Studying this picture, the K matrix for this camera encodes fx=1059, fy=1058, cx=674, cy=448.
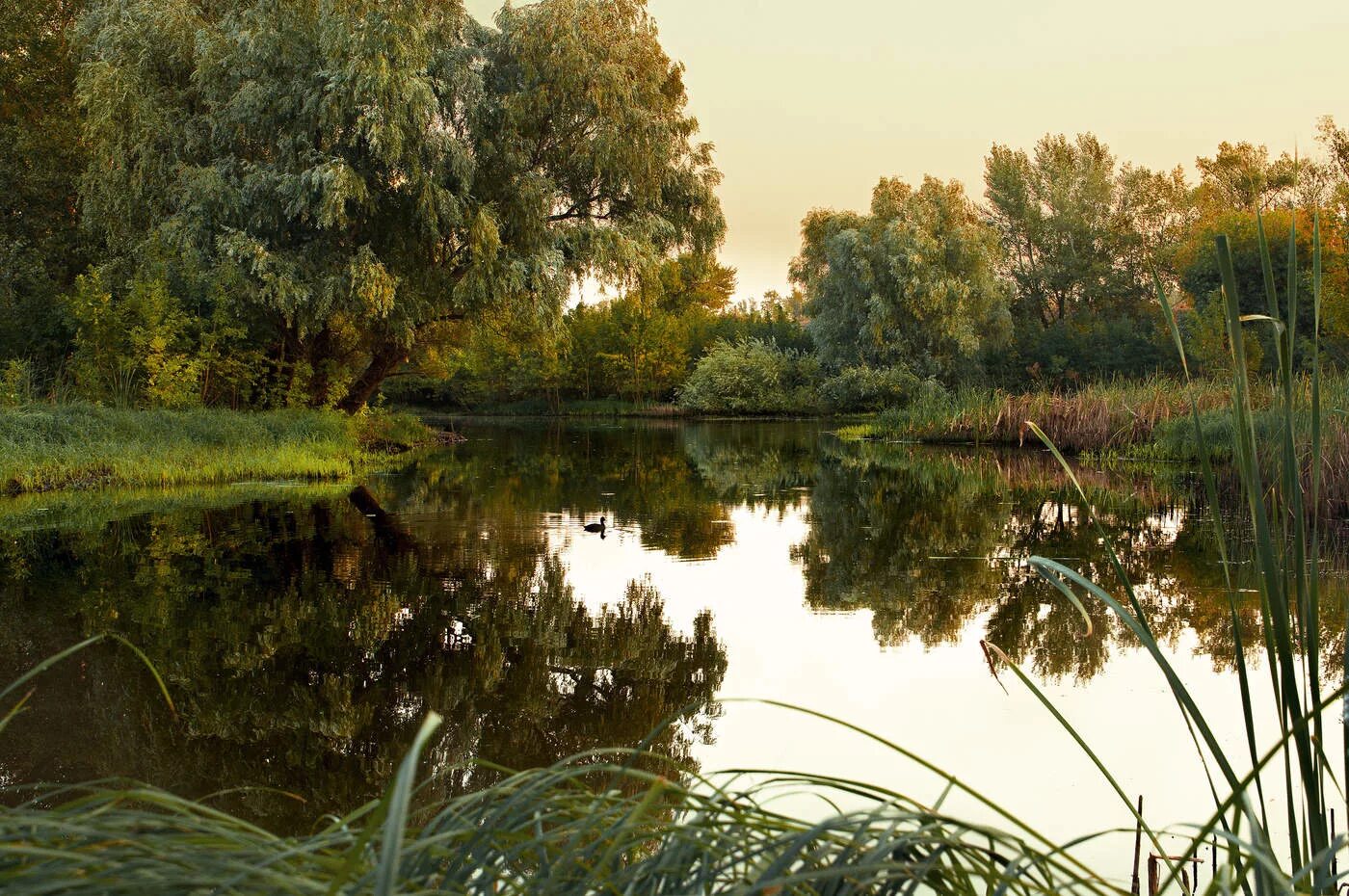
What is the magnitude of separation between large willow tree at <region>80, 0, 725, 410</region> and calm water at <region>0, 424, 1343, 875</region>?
600cm

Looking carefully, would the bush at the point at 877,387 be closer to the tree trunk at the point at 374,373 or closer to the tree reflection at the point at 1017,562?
the tree trunk at the point at 374,373

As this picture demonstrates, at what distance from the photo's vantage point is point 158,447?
39.9 ft

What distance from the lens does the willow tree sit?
3009cm

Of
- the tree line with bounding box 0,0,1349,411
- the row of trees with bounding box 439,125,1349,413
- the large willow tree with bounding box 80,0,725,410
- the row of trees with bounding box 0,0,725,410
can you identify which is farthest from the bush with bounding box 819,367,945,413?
the large willow tree with bounding box 80,0,725,410

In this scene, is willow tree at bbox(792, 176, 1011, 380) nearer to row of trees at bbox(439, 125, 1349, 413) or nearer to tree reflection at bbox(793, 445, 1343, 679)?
row of trees at bbox(439, 125, 1349, 413)

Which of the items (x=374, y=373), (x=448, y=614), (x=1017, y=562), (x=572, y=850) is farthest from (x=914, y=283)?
(x=572, y=850)

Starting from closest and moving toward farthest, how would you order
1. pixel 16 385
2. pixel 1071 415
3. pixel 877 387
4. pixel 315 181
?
pixel 16 385
pixel 315 181
pixel 1071 415
pixel 877 387

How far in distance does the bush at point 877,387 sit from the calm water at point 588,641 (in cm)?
1940

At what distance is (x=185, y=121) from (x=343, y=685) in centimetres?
1495

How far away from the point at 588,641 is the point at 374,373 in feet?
49.2

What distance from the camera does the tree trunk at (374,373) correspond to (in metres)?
18.8

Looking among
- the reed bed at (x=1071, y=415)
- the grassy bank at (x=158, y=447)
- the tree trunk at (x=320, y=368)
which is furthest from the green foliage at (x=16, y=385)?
the reed bed at (x=1071, y=415)

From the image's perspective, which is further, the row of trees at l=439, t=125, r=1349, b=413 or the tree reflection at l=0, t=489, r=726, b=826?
the row of trees at l=439, t=125, r=1349, b=413

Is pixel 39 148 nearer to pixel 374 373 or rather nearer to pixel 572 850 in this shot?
pixel 374 373
